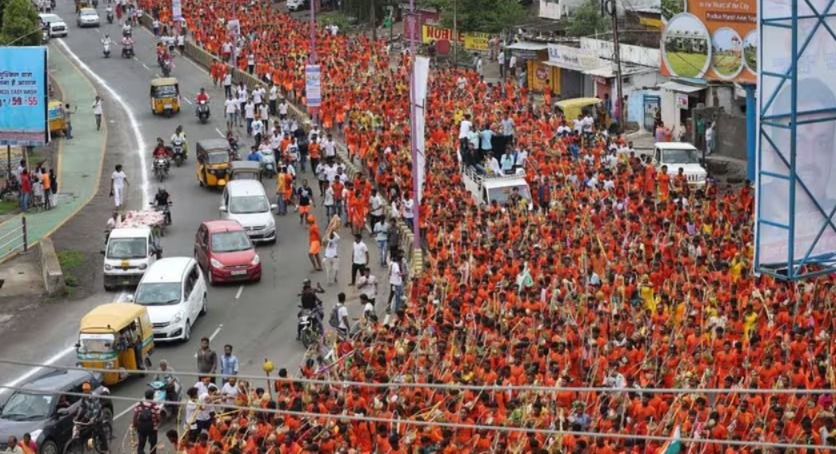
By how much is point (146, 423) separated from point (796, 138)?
1036 centimetres

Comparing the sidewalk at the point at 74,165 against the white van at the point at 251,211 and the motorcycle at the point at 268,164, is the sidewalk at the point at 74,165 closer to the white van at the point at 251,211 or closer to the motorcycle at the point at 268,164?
the motorcycle at the point at 268,164

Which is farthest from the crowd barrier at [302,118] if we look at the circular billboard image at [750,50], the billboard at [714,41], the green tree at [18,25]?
the circular billboard image at [750,50]

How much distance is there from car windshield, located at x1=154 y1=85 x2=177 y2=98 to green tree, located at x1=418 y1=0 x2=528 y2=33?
13523mm

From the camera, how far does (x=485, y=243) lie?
30297mm

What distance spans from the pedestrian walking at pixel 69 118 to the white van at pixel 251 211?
17.0 meters

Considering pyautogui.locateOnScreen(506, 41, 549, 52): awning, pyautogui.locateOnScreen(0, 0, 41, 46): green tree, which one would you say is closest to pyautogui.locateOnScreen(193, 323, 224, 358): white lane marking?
pyautogui.locateOnScreen(0, 0, 41, 46): green tree

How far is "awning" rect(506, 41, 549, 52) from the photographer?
2290 inches

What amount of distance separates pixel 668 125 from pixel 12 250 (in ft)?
66.9

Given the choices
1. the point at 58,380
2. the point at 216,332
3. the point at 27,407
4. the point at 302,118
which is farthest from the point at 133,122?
the point at 27,407

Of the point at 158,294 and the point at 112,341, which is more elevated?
the point at 158,294

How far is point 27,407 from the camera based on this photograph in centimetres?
2412

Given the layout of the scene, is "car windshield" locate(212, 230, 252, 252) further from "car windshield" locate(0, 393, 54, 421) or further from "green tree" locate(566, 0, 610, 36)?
"green tree" locate(566, 0, 610, 36)

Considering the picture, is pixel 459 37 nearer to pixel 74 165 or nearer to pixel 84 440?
pixel 74 165

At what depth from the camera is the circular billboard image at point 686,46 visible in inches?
1507
